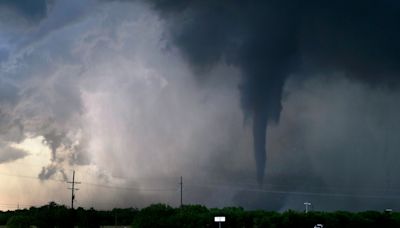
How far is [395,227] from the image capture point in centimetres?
16000

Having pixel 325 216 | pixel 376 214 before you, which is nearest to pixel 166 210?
pixel 325 216

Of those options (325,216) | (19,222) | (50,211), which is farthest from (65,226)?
(325,216)

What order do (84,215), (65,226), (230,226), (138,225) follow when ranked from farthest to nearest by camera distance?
(84,215) → (65,226) → (230,226) → (138,225)

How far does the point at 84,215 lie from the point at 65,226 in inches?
805

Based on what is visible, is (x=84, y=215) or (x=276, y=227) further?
(x=84, y=215)

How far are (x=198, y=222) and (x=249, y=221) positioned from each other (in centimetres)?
1840

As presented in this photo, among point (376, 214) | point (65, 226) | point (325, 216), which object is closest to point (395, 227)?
point (376, 214)

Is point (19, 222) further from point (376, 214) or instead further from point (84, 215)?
point (376, 214)

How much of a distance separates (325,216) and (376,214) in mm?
21983

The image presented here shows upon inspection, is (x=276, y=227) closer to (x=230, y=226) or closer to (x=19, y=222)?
(x=230, y=226)

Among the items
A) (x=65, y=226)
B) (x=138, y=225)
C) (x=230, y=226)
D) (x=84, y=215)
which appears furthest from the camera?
(x=84, y=215)

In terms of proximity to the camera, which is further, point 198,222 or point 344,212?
point 344,212

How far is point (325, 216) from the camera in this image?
15512 cm

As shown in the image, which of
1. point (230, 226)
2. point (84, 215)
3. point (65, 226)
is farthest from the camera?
point (84, 215)
